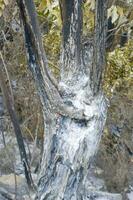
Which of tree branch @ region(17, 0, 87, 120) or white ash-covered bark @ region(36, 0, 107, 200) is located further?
white ash-covered bark @ region(36, 0, 107, 200)

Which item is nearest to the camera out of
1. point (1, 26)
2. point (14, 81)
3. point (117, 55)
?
point (117, 55)

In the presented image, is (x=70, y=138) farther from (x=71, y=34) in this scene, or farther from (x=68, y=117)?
(x=71, y=34)

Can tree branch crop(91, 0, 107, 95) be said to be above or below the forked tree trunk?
above

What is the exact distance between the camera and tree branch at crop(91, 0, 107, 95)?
2367 mm

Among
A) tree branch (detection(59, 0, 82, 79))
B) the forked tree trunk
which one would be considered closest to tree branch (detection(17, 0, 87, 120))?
the forked tree trunk

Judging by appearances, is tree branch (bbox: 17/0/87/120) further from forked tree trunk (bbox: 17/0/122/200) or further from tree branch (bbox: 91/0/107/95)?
tree branch (bbox: 91/0/107/95)

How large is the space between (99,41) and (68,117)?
464 millimetres

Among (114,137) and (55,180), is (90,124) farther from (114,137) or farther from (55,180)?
(114,137)

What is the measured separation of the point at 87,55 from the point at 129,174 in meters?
4.45

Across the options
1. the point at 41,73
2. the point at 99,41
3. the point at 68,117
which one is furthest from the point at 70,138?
the point at 99,41

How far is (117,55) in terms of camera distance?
161 inches

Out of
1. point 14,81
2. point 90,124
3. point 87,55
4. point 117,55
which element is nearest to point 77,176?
point 90,124

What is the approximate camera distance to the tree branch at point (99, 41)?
2.37 metres

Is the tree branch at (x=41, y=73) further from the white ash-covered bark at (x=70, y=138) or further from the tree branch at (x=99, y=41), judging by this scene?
the tree branch at (x=99, y=41)
